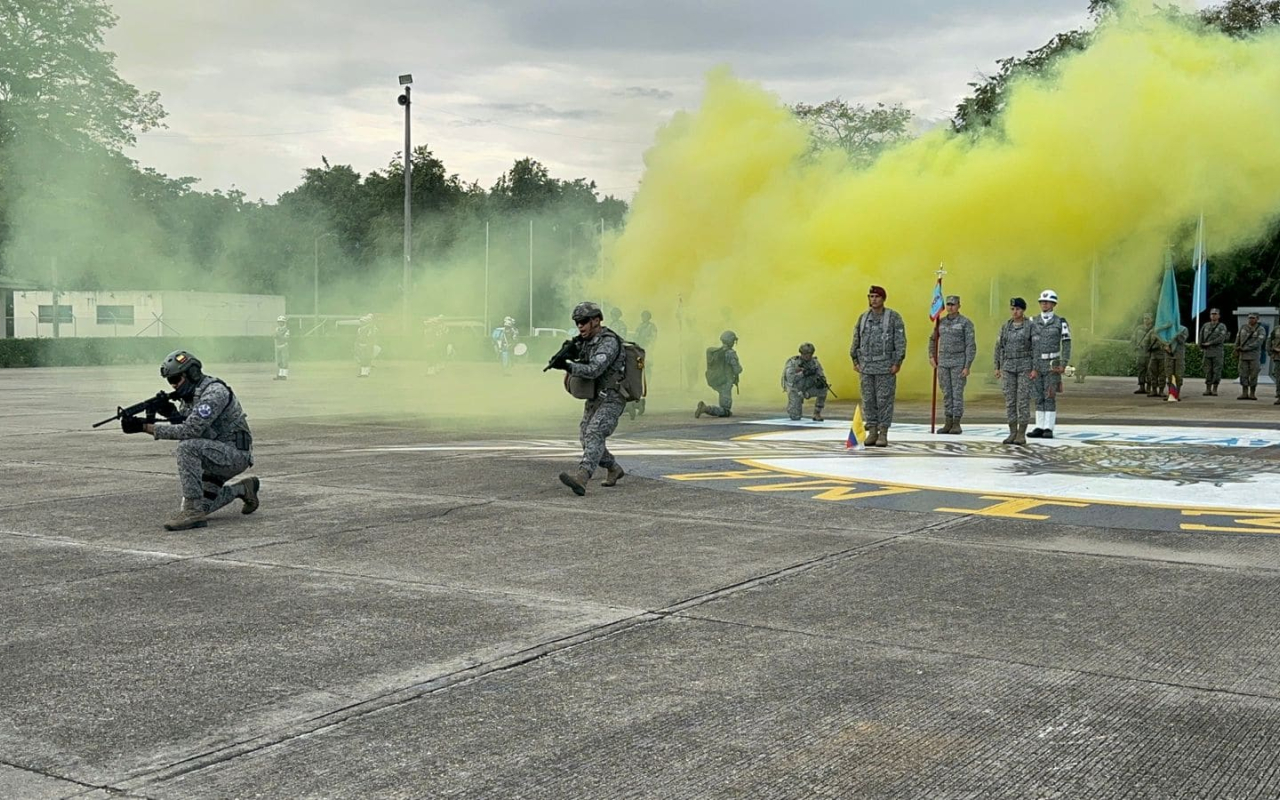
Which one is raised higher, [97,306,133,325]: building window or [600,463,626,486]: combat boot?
[97,306,133,325]: building window

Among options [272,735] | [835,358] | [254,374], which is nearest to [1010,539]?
[272,735]

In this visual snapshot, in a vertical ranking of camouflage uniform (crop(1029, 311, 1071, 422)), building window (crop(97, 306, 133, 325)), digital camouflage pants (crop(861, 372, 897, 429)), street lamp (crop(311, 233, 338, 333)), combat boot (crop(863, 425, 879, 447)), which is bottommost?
combat boot (crop(863, 425, 879, 447))

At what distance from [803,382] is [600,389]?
787 cm

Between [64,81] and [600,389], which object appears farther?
[64,81]

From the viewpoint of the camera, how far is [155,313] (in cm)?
2588

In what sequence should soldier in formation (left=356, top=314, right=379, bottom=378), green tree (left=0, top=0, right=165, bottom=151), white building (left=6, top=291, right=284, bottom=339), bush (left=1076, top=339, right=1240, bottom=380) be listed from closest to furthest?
1. green tree (left=0, top=0, right=165, bottom=151)
2. white building (left=6, top=291, right=284, bottom=339)
3. soldier in formation (left=356, top=314, right=379, bottom=378)
4. bush (left=1076, top=339, right=1240, bottom=380)

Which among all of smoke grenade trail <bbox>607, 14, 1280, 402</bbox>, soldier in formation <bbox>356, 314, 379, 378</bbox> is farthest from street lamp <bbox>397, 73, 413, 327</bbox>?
smoke grenade trail <bbox>607, 14, 1280, 402</bbox>

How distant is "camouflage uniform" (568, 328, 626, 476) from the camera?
1152 centimetres

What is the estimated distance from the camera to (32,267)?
18.8 m

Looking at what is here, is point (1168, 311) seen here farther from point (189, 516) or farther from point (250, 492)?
point (189, 516)

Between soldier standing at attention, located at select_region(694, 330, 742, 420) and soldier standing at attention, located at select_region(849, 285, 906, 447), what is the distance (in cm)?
455

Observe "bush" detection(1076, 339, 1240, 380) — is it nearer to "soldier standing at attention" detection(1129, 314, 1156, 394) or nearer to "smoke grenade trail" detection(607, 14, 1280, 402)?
"smoke grenade trail" detection(607, 14, 1280, 402)

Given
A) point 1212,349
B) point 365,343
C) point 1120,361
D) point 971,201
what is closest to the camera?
point 971,201

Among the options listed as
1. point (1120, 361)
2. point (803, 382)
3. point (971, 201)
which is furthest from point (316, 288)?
point (1120, 361)
